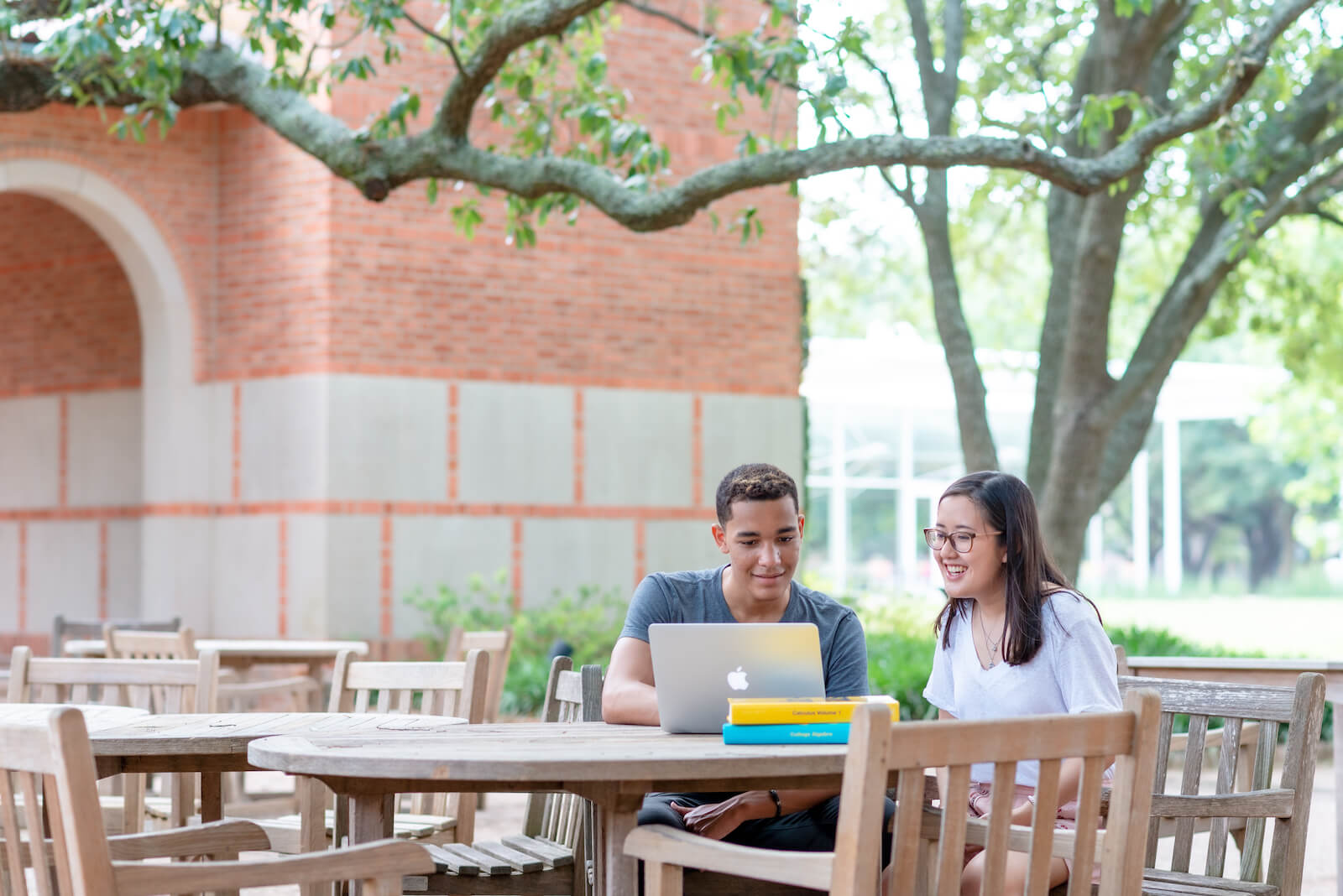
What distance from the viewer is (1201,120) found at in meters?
7.28

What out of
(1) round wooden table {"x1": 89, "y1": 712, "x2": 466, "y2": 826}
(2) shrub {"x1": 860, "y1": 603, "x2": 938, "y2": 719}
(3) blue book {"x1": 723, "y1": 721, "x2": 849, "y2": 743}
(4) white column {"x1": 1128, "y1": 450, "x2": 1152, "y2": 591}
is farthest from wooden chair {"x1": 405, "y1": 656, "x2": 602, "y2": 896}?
(4) white column {"x1": 1128, "y1": 450, "x2": 1152, "y2": 591}

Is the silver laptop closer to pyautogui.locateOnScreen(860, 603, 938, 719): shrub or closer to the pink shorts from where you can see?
the pink shorts

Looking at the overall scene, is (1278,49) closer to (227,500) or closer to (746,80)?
(746,80)

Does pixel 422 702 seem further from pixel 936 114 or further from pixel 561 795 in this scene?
pixel 936 114

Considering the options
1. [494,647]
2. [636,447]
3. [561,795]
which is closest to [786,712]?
[561,795]

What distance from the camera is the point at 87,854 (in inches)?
105

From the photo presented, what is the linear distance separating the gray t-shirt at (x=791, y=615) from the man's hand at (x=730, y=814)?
17.5 inches

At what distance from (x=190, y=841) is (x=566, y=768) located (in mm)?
1016

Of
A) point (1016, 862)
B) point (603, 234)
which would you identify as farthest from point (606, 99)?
point (1016, 862)

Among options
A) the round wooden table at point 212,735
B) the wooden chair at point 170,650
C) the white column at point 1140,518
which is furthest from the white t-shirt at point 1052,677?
the white column at point 1140,518

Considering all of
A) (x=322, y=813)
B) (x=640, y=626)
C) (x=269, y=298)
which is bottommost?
(x=322, y=813)

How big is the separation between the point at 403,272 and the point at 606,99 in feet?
12.1

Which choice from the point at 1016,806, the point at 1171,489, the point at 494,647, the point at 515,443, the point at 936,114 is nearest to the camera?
the point at 1016,806

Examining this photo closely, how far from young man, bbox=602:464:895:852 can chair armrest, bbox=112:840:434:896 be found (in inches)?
28.7
